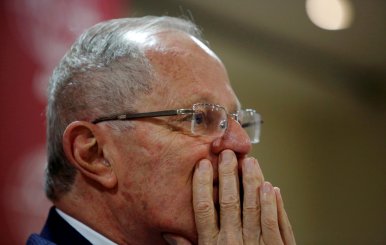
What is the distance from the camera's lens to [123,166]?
4.22 feet

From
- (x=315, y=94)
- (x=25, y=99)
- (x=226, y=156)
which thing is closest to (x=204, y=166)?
(x=226, y=156)

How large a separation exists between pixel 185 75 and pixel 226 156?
235mm

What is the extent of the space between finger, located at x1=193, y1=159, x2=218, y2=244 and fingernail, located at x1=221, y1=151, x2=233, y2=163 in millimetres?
55

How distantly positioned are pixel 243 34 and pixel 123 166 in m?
3.14

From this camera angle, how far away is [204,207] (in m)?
1.23

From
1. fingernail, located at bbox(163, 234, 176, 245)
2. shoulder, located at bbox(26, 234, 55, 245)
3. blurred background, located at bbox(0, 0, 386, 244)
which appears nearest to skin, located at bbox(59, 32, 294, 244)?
fingernail, located at bbox(163, 234, 176, 245)

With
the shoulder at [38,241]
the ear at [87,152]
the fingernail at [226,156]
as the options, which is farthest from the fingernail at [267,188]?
the shoulder at [38,241]

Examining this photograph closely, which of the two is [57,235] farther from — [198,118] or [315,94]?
[315,94]

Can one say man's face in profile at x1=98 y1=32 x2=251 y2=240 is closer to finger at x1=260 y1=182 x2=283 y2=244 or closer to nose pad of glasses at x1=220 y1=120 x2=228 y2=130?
nose pad of glasses at x1=220 y1=120 x2=228 y2=130

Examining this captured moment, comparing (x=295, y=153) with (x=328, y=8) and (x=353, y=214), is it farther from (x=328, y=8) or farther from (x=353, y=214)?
(x=328, y=8)

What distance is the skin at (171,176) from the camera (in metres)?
1.25

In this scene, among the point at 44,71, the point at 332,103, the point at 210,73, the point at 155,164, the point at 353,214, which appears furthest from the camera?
the point at 332,103

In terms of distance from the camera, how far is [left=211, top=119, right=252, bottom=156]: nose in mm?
1294

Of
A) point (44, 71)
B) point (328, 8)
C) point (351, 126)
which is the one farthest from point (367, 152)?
point (44, 71)
